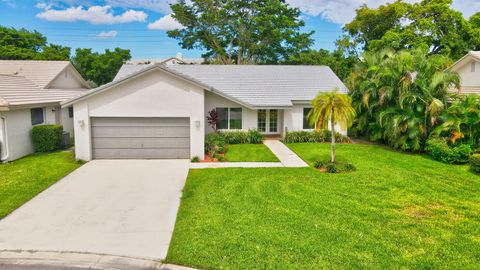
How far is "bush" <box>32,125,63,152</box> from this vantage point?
15.2 m

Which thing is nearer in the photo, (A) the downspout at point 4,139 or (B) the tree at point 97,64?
(A) the downspout at point 4,139

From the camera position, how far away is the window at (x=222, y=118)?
19.1 m

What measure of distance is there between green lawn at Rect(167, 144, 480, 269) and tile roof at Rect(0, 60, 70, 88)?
16149mm

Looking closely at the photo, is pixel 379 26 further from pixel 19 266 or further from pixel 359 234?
pixel 19 266

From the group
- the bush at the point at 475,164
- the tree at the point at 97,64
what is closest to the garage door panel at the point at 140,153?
the bush at the point at 475,164

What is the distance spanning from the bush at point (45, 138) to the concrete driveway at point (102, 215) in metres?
4.67

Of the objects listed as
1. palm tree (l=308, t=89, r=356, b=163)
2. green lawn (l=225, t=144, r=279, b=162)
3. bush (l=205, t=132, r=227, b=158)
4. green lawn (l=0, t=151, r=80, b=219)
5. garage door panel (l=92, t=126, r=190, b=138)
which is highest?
palm tree (l=308, t=89, r=356, b=163)

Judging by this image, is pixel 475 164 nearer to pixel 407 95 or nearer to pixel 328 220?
pixel 407 95

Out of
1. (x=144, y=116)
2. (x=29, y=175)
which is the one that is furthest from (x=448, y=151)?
(x=29, y=175)

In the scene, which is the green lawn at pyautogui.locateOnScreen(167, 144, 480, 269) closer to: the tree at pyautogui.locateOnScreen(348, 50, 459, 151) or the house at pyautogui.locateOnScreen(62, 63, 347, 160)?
the house at pyautogui.locateOnScreen(62, 63, 347, 160)

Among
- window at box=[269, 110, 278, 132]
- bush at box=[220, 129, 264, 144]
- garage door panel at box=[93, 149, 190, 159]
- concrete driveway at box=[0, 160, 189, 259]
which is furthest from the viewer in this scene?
window at box=[269, 110, 278, 132]

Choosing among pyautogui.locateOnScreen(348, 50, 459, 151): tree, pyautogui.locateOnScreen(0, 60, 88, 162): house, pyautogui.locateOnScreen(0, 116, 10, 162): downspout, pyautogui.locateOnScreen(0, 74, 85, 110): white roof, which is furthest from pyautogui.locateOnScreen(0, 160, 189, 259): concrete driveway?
pyautogui.locateOnScreen(348, 50, 459, 151): tree

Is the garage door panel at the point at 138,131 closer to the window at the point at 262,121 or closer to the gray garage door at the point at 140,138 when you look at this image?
the gray garage door at the point at 140,138

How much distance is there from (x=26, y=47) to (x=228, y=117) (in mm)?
38459
